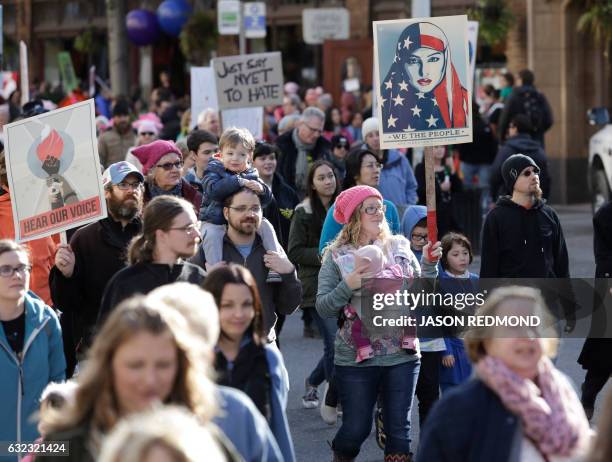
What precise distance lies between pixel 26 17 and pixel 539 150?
938 inches

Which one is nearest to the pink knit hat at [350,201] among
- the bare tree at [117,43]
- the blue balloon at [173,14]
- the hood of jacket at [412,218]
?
the hood of jacket at [412,218]

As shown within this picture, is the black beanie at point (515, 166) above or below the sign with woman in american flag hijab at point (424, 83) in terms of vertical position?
below

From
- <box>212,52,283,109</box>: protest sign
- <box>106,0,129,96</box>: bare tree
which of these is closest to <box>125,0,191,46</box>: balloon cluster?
<box>106,0,129,96</box>: bare tree

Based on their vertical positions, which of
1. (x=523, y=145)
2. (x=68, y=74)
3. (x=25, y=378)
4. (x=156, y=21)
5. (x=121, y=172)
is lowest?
(x=25, y=378)

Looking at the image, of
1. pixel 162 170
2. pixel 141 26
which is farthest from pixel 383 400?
pixel 141 26

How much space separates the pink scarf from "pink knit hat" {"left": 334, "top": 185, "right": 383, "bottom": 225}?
9.84ft

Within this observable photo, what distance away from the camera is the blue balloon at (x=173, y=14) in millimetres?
30812

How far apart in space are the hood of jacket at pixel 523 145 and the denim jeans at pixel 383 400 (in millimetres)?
7078

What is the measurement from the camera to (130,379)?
430 centimetres

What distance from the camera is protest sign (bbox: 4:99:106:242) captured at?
8312 millimetres

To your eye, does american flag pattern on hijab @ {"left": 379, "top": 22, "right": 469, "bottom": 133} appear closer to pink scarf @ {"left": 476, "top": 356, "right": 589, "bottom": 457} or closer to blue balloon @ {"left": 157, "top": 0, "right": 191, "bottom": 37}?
pink scarf @ {"left": 476, "top": 356, "right": 589, "bottom": 457}

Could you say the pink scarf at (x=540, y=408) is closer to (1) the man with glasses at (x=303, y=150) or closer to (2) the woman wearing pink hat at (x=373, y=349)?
(2) the woman wearing pink hat at (x=373, y=349)

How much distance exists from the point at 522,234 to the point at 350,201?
5.24ft

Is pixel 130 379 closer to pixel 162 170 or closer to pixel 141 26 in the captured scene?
pixel 162 170
